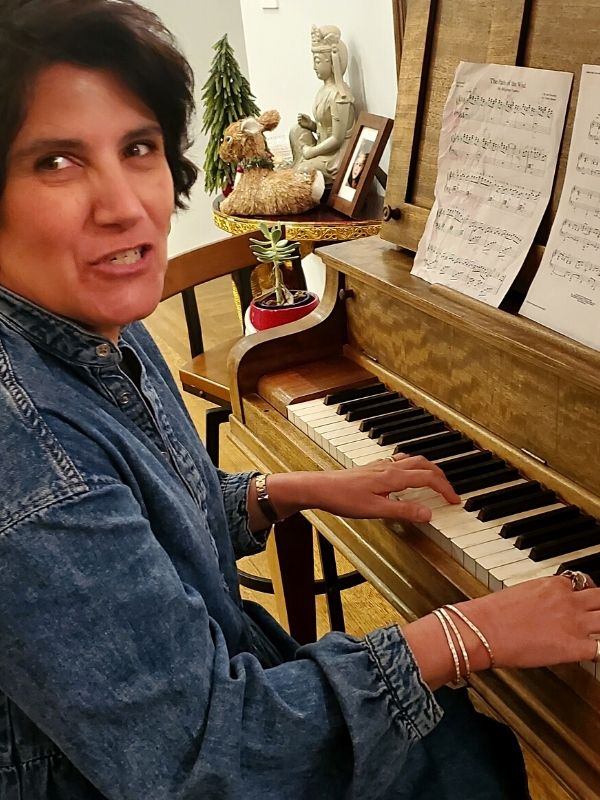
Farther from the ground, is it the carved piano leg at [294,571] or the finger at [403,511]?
the finger at [403,511]

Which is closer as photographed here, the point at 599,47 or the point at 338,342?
the point at 599,47

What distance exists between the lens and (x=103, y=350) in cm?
89

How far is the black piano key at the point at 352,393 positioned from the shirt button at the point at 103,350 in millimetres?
661

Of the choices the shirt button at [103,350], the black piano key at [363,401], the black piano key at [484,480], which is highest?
the shirt button at [103,350]

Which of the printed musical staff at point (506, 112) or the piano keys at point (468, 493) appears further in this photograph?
the printed musical staff at point (506, 112)

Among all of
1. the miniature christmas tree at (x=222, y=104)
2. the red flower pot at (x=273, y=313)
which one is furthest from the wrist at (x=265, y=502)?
the miniature christmas tree at (x=222, y=104)

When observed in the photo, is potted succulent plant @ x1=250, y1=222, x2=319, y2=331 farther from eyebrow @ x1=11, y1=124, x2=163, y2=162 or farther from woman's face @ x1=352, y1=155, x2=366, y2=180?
eyebrow @ x1=11, y1=124, x2=163, y2=162

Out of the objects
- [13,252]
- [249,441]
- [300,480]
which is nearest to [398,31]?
[249,441]

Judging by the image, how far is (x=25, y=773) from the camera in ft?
2.71

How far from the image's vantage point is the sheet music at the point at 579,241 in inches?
43.1

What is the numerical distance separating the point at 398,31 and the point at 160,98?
1.72m

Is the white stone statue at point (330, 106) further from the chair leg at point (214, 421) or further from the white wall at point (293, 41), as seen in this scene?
the chair leg at point (214, 421)

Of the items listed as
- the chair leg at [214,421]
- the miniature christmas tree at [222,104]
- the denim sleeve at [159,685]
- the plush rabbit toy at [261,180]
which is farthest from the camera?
the miniature christmas tree at [222,104]

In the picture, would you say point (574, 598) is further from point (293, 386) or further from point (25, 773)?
point (293, 386)
